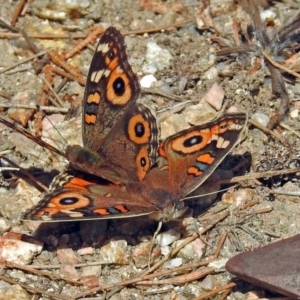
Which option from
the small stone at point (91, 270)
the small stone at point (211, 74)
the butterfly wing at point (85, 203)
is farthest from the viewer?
the small stone at point (211, 74)

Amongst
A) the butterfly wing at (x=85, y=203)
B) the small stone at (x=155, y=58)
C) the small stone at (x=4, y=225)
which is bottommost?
the small stone at (x=4, y=225)

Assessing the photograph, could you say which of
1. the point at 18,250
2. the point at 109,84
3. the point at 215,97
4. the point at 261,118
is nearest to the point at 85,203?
the point at 18,250

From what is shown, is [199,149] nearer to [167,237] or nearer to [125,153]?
[125,153]

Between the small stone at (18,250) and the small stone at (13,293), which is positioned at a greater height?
the small stone at (18,250)

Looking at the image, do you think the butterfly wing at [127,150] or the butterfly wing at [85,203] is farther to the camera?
the butterfly wing at [127,150]

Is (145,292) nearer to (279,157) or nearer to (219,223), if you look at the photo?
(219,223)

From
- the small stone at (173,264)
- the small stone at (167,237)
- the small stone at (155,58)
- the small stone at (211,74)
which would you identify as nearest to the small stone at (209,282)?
the small stone at (173,264)

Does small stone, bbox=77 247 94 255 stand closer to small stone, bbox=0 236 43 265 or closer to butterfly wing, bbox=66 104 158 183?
small stone, bbox=0 236 43 265

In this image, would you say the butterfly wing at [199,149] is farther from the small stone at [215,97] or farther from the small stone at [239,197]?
the small stone at [215,97]

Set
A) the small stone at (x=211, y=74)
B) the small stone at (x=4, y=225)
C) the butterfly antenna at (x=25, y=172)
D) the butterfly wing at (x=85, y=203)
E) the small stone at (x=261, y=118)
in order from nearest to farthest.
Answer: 1. the butterfly wing at (x=85, y=203)
2. the small stone at (x=4, y=225)
3. the butterfly antenna at (x=25, y=172)
4. the small stone at (x=261, y=118)
5. the small stone at (x=211, y=74)
